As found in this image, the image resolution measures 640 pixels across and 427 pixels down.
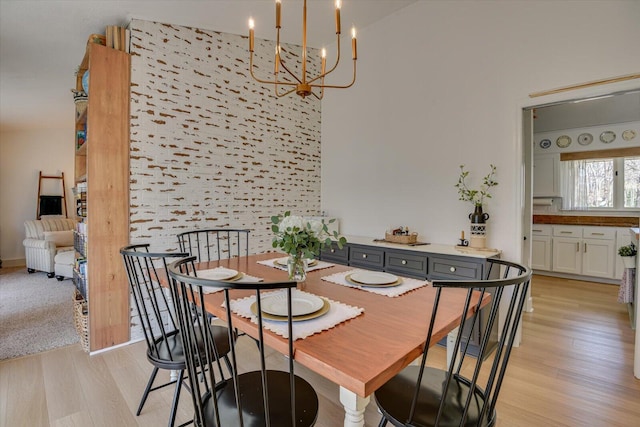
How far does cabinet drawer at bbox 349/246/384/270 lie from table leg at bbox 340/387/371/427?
2.09 metres

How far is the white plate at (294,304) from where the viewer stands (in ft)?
3.90

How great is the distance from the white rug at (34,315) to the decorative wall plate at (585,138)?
694 centimetres

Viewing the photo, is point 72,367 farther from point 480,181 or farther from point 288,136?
point 480,181

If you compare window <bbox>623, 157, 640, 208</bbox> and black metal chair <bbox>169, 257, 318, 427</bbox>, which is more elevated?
window <bbox>623, 157, 640, 208</bbox>

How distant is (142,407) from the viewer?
1830 millimetres

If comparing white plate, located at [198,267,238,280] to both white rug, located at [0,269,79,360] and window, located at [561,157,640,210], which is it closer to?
white rug, located at [0,269,79,360]

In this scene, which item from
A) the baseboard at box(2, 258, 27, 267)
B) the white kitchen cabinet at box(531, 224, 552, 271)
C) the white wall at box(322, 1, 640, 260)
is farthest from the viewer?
the baseboard at box(2, 258, 27, 267)

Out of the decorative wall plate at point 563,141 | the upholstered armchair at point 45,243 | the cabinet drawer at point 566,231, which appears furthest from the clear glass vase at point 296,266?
the decorative wall plate at point 563,141

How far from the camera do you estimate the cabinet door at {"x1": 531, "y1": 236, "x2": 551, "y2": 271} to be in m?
4.95

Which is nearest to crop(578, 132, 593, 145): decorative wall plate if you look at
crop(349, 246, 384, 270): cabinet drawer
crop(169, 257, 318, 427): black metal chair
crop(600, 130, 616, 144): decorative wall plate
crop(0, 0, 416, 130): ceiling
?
crop(600, 130, 616, 144): decorative wall plate

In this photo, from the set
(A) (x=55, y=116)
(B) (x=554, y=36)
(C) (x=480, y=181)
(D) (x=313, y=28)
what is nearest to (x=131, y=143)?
(D) (x=313, y=28)

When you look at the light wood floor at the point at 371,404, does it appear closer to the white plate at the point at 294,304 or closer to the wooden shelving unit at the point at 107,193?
the wooden shelving unit at the point at 107,193

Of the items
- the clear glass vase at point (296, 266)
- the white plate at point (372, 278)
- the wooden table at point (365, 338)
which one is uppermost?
the clear glass vase at point (296, 266)

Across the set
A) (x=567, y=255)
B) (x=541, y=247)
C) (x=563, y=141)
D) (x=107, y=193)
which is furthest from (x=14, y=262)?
(x=563, y=141)
